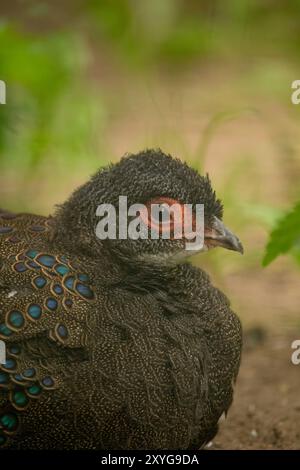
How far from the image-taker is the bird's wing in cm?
354

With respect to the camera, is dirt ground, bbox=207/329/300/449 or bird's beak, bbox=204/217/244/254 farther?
dirt ground, bbox=207/329/300/449

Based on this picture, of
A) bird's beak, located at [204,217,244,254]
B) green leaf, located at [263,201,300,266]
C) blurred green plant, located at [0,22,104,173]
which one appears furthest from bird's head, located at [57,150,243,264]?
blurred green plant, located at [0,22,104,173]

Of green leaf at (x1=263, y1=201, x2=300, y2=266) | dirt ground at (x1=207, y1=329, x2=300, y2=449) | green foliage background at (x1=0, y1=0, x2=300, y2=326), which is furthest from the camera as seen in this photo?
green foliage background at (x1=0, y1=0, x2=300, y2=326)

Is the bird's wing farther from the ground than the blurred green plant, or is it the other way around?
the blurred green plant

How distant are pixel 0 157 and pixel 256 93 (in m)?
2.62

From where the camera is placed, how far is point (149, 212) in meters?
3.85

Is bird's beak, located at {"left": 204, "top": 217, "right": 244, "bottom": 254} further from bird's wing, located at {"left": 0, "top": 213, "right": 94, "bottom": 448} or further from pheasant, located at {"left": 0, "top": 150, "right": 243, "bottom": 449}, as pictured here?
bird's wing, located at {"left": 0, "top": 213, "right": 94, "bottom": 448}

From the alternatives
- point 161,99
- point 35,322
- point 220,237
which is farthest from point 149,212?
point 161,99

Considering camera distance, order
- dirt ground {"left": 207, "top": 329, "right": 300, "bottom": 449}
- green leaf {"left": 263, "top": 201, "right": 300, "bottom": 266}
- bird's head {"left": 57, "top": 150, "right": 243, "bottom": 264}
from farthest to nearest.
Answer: dirt ground {"left": 207, "top": 329, "right": 300, "bottom": 449}
bird's head {"left": 57, "top": 150, "right": 243, "bottom": 264}
green leaf {"left": 263, "top": 201, "right": 300, "bottom": 266}

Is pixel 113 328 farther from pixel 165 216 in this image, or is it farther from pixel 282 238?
pixel 282 238

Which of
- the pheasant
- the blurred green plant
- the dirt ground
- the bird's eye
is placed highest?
the blurred green plant

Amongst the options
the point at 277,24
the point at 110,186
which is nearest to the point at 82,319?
the point at 110,186

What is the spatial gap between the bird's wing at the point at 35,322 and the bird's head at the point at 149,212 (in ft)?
0.66

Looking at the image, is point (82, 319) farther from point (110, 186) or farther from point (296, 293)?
point (296, 293)
